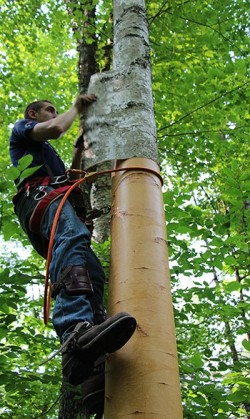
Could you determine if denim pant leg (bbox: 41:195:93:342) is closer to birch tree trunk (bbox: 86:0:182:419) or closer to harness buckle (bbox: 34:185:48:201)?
harness buckle (bbox: 34:185:48:201)

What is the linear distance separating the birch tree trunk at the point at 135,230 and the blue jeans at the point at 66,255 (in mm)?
279

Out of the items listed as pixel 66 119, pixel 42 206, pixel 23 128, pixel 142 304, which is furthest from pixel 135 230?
pixel 23 128

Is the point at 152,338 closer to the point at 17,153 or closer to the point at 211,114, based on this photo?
the point at 17,153

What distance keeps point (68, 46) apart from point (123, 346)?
10136 millimetres

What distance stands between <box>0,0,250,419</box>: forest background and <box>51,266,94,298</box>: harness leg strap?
76 centimetres

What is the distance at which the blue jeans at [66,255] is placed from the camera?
5.79 feet

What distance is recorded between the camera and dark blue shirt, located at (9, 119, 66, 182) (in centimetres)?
253

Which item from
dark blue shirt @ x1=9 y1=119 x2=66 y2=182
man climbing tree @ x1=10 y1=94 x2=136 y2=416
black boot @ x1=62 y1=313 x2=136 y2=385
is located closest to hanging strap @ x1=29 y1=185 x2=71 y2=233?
man climbing tree @ x1=10 y1=94 x2=136 y2=416

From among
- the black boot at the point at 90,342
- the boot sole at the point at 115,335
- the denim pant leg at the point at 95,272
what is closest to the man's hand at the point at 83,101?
the denim pant leg at the point at 95,272

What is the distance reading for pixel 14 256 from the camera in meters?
11.2

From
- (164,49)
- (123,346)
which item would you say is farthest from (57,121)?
(164,49)

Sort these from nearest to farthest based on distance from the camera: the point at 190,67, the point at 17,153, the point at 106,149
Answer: the point at 106,149, the point at 17,153, the point at 190,67

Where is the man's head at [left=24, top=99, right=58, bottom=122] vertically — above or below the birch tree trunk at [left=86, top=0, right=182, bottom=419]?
above

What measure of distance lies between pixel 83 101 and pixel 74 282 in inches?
42.7
